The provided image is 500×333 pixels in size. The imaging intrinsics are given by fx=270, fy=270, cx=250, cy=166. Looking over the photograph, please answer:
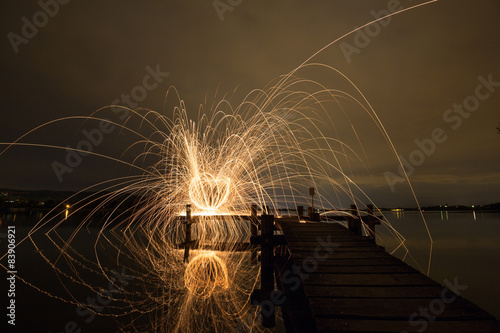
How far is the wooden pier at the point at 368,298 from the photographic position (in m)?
2.86

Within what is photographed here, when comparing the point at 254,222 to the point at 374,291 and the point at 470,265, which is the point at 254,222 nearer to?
the point at 374,291

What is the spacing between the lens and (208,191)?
45.4 ft

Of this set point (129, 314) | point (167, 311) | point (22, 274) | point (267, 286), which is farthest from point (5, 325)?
point (267, 286)

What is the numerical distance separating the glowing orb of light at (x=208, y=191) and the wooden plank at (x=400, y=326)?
33.7ft

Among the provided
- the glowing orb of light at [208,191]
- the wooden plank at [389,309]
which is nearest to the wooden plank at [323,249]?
the wooden plank at [389,309]

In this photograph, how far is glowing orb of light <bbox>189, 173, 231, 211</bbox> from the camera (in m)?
13.1

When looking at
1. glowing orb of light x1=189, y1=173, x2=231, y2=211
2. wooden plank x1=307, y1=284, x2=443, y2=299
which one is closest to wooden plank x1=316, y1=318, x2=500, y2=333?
wooden plank x1=307, y1=284, x2=443, y2=299

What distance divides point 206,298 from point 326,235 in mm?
3844

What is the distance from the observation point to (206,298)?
303 inches

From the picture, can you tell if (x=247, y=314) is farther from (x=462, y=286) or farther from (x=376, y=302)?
(x=462, y=286)

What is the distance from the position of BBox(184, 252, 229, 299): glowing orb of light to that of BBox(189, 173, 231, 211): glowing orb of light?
260cm

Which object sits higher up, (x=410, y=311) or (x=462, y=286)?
(x=410, y=311)

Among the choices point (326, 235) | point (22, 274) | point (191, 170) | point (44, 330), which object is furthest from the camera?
point (191, 170)

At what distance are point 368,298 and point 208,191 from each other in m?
11.0
